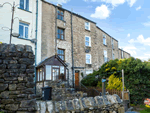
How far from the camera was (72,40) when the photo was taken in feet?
58.3

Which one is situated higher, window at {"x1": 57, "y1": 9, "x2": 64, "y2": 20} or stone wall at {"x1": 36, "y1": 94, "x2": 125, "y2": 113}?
window at {"x1": 57, "y1": 9, "x2": 64, "y2": 20}

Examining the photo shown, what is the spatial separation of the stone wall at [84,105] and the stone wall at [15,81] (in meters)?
0.46

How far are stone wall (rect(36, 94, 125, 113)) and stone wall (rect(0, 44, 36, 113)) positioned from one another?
0.46 meters

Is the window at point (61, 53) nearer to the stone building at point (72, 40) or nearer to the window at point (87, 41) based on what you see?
the stone building at point (72, 40)

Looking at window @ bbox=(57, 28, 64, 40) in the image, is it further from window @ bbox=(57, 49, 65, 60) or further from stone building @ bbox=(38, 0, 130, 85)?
window @ bbox=(57, 49, 65, 60)

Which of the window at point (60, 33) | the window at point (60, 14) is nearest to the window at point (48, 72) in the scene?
the window at point (60, 33)

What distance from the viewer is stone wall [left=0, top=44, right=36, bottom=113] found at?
4160 mm

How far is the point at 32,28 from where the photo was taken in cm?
1373

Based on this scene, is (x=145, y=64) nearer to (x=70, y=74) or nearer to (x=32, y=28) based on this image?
(x=70, y=74)

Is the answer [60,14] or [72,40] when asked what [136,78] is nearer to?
[72,40]

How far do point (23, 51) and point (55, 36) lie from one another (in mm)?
11507

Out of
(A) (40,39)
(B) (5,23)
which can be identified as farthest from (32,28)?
(B) (5,23)

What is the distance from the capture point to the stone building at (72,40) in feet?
50.2

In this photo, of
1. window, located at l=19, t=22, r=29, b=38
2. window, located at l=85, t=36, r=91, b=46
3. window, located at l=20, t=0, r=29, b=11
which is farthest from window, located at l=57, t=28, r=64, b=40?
window, located at l=20, t=0, r=29, b=11
